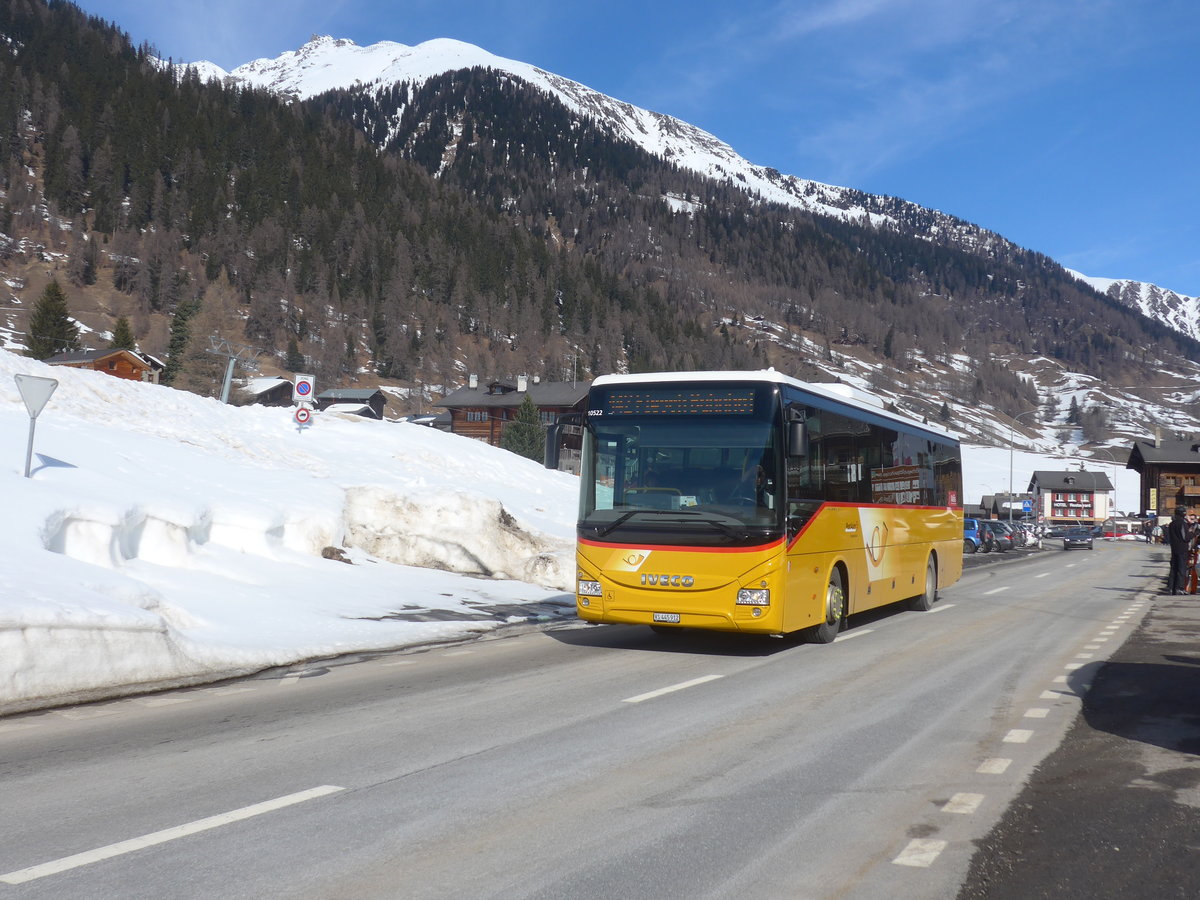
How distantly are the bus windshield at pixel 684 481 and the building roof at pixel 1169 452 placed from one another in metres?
122

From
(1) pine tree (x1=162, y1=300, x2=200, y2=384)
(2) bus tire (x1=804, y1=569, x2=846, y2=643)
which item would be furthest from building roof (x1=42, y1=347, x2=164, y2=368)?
(2) bus tire (x1=804, y1=569, x2=846, y2=643)

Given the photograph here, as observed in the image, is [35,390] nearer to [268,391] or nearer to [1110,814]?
[1110,814]

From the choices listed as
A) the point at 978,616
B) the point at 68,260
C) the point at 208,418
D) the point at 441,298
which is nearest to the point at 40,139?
the point at 68,260

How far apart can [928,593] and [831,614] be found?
6151mm

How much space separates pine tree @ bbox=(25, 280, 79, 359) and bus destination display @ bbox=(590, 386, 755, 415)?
279 feet

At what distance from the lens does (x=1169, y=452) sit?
117 m

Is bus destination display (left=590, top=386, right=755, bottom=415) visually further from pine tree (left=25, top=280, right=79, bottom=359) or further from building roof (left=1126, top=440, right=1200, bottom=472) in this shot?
building roof (left=1126, top=440, right=1200, bottom=472)

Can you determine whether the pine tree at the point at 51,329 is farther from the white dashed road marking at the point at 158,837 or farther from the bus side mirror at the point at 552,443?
the white dashed road marking at the point at 158,837

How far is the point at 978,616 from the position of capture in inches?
657

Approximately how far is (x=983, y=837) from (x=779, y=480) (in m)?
6.11

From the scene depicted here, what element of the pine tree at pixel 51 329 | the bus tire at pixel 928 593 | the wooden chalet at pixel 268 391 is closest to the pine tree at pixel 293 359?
the wooden chalet at pixel 268 391

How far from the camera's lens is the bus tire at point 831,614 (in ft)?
40.3

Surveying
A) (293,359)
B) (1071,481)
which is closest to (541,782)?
(293,359)

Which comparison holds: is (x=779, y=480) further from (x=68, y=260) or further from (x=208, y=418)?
(x=68, y=260)
